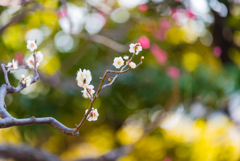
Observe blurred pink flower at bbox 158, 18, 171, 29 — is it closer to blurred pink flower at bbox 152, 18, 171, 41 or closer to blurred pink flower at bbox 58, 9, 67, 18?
blurred pink flower at bbox 152, 18, 171, 41

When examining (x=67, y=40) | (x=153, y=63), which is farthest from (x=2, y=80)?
(x=153, y=63)

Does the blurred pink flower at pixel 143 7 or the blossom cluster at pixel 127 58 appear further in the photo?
the blurred pink flower at pixel 143 7

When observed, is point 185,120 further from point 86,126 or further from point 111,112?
point 86,126

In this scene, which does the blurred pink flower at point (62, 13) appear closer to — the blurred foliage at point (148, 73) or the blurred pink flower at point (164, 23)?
the blurred foliage at point (148, 73)

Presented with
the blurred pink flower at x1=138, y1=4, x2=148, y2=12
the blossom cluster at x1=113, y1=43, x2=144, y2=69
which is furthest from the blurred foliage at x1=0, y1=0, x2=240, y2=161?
the blossom cluster at x1=113, y1=43, x2=144, y2=69

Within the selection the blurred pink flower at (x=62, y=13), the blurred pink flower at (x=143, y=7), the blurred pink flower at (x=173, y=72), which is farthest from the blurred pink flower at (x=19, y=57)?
the blurred pink flower at (x=173, y=72)

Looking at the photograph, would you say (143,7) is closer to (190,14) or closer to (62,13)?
(190,14)

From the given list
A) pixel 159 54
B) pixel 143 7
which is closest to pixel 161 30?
pixel 159 54
